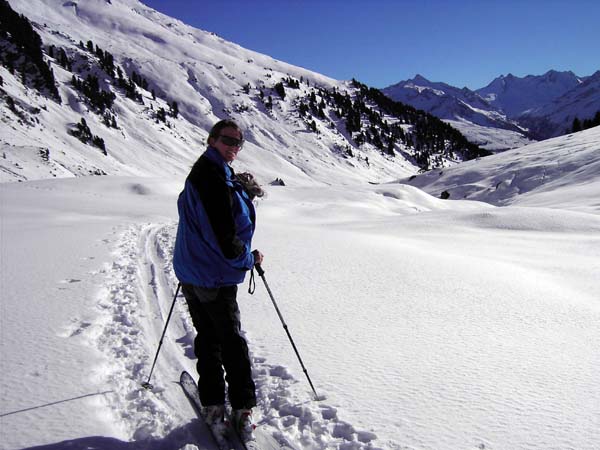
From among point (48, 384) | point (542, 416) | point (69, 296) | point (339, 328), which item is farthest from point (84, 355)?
point (542, 416)

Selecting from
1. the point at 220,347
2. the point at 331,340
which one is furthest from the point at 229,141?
the point at 331,340

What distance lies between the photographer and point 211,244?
3174 mm

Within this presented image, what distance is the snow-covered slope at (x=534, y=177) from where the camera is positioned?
136 feet

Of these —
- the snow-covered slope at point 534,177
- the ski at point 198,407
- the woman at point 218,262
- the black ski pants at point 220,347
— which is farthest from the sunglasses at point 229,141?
the snow-covered slope at point 534,177

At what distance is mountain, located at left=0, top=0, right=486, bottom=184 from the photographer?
68.4 m

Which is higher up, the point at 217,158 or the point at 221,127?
the point at 221,127

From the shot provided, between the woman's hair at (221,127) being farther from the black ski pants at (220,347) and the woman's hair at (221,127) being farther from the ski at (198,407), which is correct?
the ski at (198,407)

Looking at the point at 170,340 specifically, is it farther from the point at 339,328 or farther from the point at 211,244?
the point at 211,244

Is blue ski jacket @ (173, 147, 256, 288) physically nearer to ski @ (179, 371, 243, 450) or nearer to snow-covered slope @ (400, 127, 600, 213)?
ski @ (179, 371, 243, 450)

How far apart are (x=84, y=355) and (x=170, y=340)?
3.37 ft

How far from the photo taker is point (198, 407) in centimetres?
380

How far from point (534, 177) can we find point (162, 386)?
196 feet

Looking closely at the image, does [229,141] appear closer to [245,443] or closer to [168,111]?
[245,443]

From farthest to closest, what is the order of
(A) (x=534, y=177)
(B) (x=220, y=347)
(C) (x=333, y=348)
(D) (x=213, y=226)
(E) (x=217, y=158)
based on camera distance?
(A) (x=534, y=177), (C) (x=333, y=348), (B) (x=220, y=347), (E) (x=217, y=158), (D) (x=213, y=226)
